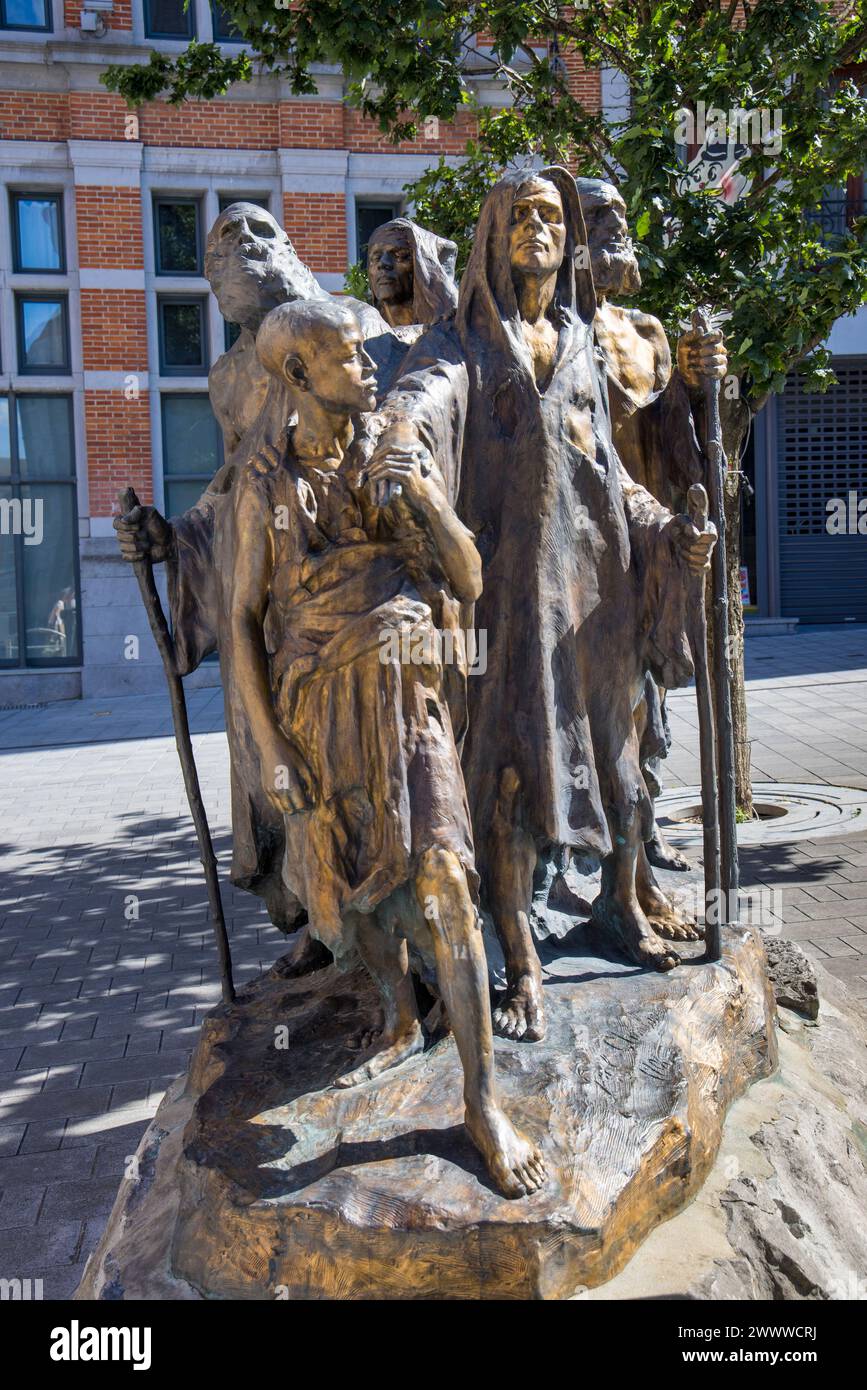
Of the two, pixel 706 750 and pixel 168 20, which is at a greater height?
pixel 168 20

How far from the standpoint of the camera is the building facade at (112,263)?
16391 millimetres

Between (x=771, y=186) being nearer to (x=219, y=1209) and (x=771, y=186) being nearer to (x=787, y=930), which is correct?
(x=787, y=930)

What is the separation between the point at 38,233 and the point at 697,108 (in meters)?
11.7

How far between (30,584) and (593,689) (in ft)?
48.3

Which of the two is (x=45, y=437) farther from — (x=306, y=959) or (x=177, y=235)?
(x=306, y=959)

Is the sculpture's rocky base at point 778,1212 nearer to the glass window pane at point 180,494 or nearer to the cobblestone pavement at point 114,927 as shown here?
the cobblestone pavement at point 114,927

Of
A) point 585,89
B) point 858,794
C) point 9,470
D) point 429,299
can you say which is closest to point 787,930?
point 858,794

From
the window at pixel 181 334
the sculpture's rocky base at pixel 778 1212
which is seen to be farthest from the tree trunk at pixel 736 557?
the window at pixel 181 334

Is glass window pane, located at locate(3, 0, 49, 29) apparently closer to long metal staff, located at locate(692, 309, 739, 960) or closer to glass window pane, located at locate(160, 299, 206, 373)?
glass window pane, located at locate(160, 299, 206, 373)

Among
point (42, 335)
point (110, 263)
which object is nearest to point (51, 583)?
point (42, 335)

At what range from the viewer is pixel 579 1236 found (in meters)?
2.92

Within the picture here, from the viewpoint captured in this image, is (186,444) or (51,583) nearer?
(51,583)

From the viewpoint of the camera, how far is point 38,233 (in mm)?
16891

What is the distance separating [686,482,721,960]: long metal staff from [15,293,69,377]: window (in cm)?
1477
